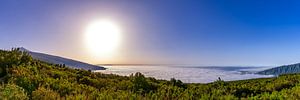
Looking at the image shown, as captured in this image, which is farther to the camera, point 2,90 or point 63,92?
point 63,92

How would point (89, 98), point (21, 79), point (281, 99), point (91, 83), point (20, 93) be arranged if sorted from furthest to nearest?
1. point (91, 83)
2. point (21, 79)
3. point (281, 99)
4. point (89, 98)
5. point (20, 93)

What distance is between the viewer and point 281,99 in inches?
492

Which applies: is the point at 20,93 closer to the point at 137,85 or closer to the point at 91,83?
the point at 137,85

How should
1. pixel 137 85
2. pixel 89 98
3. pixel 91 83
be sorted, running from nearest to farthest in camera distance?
1. pixel 89 98
2. pixel 137 85
3. pixel 91 83

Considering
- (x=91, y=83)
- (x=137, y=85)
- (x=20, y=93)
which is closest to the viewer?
(x=20, y=93)

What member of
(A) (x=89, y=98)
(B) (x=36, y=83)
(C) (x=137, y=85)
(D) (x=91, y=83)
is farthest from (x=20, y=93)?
(D) (x=91, y=83)

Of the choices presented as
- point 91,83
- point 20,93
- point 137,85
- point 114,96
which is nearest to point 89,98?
point 114,96

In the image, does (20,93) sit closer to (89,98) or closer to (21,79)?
(89,98)

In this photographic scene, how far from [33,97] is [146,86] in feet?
22.5

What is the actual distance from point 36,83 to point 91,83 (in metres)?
4.77

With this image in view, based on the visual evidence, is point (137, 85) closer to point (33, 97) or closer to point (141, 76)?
point (141, 76)

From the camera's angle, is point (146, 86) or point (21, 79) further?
point (146, 86)

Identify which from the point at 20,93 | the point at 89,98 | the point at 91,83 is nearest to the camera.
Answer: the point at 20,93

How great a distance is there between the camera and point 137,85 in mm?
16531
